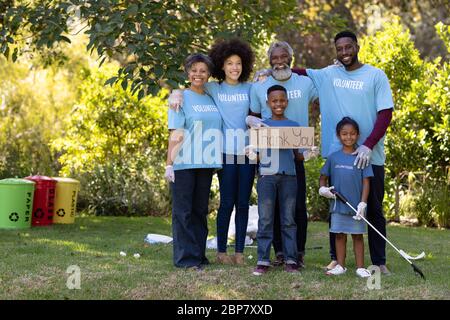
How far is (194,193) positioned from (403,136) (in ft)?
18.8

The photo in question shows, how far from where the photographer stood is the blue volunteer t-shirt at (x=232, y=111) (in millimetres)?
6316

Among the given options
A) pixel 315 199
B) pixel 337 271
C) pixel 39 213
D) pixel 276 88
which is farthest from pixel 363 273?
pixel 315 199

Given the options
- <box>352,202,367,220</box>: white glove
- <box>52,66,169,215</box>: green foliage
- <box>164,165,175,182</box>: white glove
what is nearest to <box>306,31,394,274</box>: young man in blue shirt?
<box>352,202,367,220</box>: white glove

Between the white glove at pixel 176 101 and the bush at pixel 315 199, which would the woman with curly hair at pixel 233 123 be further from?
the bush at pixel 315 199

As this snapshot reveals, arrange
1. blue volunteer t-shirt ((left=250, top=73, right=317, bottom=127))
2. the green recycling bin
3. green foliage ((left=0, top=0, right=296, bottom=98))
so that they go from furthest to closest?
the green recycling bin < green foliage ((left=0, top=0, right=296, bottom=98)) < blue volunteer t-shirt ((left=250, top=73, right=317, bottom=127))

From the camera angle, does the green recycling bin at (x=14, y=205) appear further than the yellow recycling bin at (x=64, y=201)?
No

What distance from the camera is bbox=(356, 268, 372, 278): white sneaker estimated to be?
5.99 m

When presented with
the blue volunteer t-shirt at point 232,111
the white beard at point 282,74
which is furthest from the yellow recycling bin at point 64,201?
the white beard at point 282,74

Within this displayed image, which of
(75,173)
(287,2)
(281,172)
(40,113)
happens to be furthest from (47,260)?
(40,113)

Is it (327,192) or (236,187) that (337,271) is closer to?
(327,192)

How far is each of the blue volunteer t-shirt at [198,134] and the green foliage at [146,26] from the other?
4.21 feet

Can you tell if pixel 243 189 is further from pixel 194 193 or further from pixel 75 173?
pixel 75 173

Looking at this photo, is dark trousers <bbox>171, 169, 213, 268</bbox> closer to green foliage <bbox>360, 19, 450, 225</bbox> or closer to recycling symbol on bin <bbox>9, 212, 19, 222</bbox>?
recycling symbol on bin <bbox>9, 212, 19, 222</bbox>

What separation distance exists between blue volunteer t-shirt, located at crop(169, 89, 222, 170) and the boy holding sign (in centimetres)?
39
